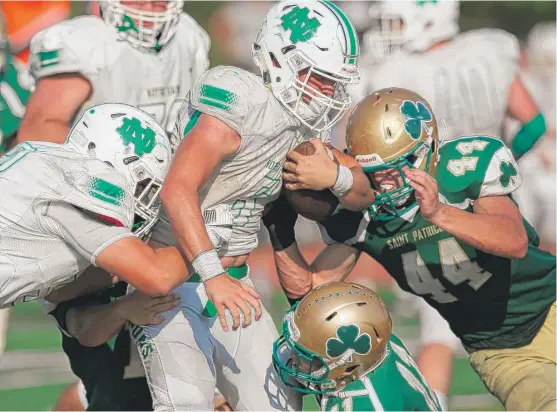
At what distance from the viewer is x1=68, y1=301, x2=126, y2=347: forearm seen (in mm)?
3746

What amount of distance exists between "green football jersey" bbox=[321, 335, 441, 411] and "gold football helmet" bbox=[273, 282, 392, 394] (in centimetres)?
3

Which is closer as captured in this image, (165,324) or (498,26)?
(165,324)

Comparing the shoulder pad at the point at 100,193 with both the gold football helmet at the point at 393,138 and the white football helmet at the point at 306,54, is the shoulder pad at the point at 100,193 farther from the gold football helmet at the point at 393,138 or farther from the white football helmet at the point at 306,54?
the gold football helmet at the point at 393,138

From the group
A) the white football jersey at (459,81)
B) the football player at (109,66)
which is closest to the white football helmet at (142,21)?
the football player at (109,66)

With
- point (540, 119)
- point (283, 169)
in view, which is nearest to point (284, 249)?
point (283, 169)

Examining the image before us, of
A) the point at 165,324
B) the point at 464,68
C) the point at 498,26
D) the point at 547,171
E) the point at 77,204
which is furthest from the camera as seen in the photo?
the point at 498,26

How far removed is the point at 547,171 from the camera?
→ 8.07 m

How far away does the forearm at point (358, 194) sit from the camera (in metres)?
3.71

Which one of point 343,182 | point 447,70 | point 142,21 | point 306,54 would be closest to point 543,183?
point 447,70

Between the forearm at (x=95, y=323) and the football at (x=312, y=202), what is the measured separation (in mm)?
719

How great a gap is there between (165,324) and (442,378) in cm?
178

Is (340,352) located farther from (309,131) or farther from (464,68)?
(464,68)

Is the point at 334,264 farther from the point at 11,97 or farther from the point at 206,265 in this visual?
the point at 11,97

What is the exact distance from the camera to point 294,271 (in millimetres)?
4156
